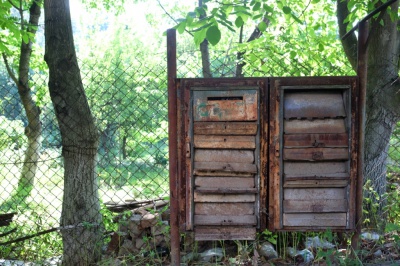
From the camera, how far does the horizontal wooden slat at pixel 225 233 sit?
3.21m

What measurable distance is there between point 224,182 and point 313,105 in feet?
3.09

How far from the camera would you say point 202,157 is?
10.5ft

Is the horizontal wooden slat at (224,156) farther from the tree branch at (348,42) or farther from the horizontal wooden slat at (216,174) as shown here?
the tree branch at (348,42)

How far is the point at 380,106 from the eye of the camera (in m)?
4.38

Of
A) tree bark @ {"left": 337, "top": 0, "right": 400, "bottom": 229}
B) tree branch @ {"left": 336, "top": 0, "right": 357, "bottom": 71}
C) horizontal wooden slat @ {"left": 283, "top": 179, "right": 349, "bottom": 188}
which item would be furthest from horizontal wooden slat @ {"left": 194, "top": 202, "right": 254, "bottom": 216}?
tree branch @ {"left": 336, "top": 0, "right": 357, "bottom": 71}

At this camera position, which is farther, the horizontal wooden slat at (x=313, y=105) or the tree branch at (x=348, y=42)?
the tree branch at (x=348, y=42)

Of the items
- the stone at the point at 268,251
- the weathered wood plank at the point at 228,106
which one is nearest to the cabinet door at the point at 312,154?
the weathered wood plank at the point at 228,106

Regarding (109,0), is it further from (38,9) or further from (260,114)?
(260,114)

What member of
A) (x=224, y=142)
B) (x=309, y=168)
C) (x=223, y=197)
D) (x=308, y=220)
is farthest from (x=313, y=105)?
(x=223, y=197)

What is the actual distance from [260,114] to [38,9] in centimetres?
625

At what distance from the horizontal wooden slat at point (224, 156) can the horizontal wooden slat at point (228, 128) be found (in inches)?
6.2

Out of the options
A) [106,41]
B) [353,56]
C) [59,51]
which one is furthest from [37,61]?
[106,41]

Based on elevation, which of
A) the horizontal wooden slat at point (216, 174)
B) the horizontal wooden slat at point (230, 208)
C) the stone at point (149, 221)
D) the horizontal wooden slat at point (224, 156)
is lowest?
the stone at point (149, 221)

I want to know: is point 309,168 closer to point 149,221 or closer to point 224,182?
point 224,182
